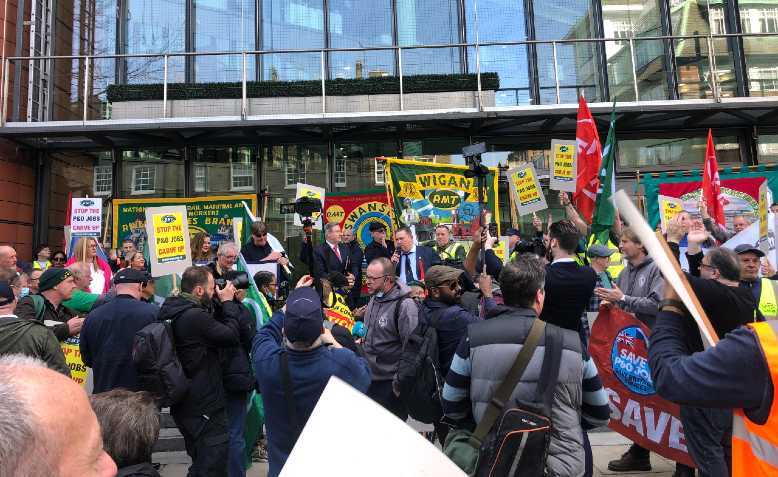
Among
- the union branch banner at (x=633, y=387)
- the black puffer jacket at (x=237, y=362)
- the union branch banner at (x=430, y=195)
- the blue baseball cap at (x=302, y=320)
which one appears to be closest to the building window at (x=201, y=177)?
the union branch banner at (x=430, y=195)

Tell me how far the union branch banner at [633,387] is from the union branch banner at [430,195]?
613 cm

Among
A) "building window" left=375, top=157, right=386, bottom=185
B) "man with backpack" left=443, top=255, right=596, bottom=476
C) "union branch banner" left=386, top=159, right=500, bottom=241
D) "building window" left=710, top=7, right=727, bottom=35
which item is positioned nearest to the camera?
"man with backpack" left=443, top=255, right=596, bottom=476

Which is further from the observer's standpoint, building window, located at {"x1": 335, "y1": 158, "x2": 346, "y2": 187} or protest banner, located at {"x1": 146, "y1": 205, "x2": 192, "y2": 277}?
building window, located at {"x1": 335, "y1": 158, "x2": 346, "y2": 187}

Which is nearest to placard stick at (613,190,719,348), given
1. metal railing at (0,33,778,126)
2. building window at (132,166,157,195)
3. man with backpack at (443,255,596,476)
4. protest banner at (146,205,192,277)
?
man with backpack at (443,255,596,476)

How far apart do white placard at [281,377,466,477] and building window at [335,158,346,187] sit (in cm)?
1204

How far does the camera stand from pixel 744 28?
44.5 ft

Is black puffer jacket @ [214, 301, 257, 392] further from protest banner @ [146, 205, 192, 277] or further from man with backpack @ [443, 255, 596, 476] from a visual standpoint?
Result: man with backpack @ [443, 255, 596, 476]

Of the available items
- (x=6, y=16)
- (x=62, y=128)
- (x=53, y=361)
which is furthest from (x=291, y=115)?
(x=53, y=361)

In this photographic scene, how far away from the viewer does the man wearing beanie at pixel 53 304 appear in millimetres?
4859

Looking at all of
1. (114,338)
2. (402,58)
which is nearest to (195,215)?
(402,58)

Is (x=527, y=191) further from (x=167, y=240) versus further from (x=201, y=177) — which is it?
(x=201, y=177)

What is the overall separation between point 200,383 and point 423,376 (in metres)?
1.63

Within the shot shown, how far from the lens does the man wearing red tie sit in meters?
8.52

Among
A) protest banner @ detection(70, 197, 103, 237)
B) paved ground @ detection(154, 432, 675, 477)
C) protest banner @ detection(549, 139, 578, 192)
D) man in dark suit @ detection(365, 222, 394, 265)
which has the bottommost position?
paved ground @ detection(154, 432, 675, 477)
